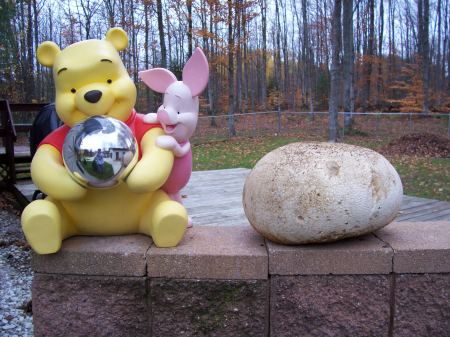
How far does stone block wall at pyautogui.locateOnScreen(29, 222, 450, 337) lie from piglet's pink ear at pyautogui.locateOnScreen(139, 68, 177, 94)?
1.02m

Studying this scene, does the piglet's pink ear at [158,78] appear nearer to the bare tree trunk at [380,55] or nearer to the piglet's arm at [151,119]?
the piglet's arm at [151,119]

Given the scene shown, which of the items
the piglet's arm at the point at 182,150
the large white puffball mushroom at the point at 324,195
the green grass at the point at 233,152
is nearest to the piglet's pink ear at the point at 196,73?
the piglet's arm at the point at 182,150

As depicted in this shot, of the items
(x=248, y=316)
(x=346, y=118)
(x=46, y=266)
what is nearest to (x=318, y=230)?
(x=248, y=316)

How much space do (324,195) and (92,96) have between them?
4.47 feet

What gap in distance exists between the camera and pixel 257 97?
131 feet

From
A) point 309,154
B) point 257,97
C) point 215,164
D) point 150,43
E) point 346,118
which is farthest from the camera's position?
point 257,97

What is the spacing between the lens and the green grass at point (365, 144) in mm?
7434

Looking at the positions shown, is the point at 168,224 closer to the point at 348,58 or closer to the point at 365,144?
the point at 365,144

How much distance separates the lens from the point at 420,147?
12.0 m

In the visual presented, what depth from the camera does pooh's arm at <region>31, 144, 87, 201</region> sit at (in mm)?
2363

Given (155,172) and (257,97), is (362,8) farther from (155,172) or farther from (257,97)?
(155,172)

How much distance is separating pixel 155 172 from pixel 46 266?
807 millimetres

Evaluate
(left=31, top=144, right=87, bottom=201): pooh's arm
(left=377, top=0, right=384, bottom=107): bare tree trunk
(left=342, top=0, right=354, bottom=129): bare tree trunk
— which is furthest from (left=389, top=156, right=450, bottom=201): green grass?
(left=377, top=0, right=384, bottom=107): bare tree trunk

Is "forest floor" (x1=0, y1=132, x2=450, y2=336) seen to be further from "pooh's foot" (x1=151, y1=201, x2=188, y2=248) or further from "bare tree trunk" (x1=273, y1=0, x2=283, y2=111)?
"bare tree trunk" (x1=273, y1=0, x2=283, y2=111)
